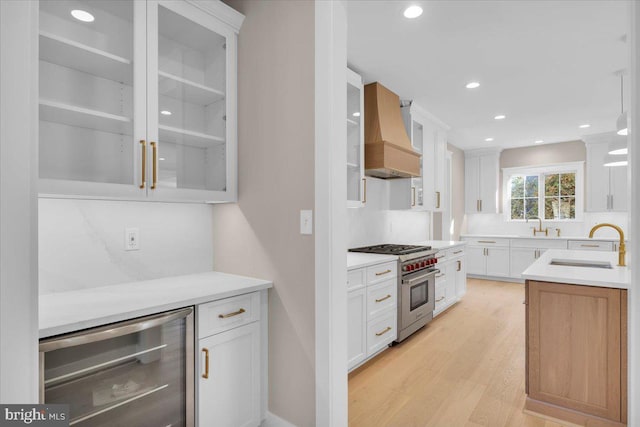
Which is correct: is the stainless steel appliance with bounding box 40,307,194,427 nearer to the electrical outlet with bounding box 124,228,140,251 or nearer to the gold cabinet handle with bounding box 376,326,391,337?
the electrical outlet with bounding box 124,228,140,251

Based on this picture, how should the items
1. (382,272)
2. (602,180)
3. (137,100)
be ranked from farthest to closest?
1. (602,180)
2. (382,272)
3. (137,100)

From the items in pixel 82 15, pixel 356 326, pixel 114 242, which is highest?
pixel 82 15

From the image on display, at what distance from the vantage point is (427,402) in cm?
224

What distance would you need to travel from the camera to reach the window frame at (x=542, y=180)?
20.3ft

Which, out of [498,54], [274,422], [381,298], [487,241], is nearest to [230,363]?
[274,422]

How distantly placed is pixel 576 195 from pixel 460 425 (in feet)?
19.6

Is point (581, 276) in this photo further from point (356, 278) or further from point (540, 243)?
point (540, 243)

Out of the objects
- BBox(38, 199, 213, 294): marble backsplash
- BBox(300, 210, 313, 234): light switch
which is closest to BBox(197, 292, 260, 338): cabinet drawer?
BBox(300, 210, 313, 234): light switch

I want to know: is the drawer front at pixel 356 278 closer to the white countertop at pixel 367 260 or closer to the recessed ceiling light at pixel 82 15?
the white countertop at pixel 367 260

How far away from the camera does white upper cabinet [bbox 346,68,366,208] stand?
3045 mm

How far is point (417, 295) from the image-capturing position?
344 centimetres

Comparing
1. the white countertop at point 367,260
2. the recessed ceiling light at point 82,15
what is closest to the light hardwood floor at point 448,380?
the white countertop at point 367,260

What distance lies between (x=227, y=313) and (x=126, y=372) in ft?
1.51

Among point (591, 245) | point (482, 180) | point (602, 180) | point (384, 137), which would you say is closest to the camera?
point (384, 137)
